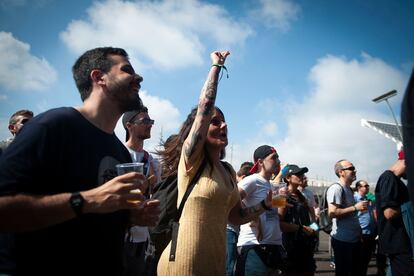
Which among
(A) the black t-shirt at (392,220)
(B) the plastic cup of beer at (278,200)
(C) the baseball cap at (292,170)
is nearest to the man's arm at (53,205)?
(B) the plastic cup of beer at (278,200)

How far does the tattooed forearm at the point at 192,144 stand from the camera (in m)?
2.62

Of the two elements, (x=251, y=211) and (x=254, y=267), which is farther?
(x=254, y=267)

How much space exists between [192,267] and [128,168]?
44.7 inches

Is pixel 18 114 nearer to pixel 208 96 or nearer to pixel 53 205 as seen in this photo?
pixel 208 96

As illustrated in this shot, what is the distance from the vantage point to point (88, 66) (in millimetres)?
2279

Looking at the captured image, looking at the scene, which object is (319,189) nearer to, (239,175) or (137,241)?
(239,175)

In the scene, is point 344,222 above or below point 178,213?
below

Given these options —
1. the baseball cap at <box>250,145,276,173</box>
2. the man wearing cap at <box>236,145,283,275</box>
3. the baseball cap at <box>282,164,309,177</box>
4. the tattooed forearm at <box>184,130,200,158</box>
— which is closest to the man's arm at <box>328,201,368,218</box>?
the baseball cap at <box>282,164,309,177</box>

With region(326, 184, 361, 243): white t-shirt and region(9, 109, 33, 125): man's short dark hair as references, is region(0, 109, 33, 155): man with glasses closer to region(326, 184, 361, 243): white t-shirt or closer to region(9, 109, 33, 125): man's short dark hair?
region(9, 109, 33, 125): man's short dark hair

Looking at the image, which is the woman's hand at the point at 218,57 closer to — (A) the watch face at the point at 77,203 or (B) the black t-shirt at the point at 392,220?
(A) the watch face at the point at 77,203

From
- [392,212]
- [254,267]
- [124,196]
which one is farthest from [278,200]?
[124,196]

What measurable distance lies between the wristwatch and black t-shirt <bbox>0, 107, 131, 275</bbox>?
0.22 metres

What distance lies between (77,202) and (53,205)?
0.38 ft

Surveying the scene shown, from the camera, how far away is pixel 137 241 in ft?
11.9
